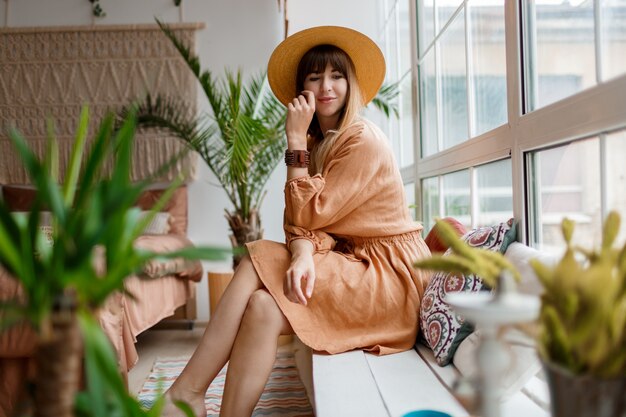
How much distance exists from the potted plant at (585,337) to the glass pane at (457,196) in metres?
1.46

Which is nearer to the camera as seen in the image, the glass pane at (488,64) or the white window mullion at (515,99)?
the white window mullion at (515,99)

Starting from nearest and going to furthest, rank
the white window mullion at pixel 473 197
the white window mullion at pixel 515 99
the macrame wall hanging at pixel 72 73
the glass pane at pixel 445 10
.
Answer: the white window mullion at pixel 515 99 → the white window mullion at pixel 473 197 → the glass pane at pixel 445 10 → the macrame wall hanging at pixel 72 73

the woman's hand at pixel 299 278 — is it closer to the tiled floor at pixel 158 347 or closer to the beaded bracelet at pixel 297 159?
the beaded bracelet at pixel 297 159

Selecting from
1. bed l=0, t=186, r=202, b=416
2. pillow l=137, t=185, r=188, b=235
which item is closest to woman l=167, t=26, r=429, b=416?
bed l=0, t=186, r=202, b=416

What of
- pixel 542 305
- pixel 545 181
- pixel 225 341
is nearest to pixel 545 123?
pixel 545 181

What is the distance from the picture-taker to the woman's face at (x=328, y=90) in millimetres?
1806

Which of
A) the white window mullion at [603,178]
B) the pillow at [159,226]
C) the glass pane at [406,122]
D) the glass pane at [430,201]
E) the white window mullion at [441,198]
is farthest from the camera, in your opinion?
the pillow at [159,226]

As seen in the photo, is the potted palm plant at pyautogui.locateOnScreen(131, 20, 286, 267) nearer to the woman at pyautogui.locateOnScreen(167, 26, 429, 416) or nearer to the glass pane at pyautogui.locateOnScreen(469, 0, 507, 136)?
the woman at pyautogui.locateOnScreen(167, 26, 429, 416)

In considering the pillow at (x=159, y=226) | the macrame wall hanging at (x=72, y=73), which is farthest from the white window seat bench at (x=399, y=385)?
the macrame wall hanging at (x=72, y=73)

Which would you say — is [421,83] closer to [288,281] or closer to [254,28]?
[288,281]

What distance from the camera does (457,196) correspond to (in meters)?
2.18

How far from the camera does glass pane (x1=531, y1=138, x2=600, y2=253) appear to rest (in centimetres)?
112

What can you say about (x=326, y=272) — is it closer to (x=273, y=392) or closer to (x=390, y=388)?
(x=390, y=388)

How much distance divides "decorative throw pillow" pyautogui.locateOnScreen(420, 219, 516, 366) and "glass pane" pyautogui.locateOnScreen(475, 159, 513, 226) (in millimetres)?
214
